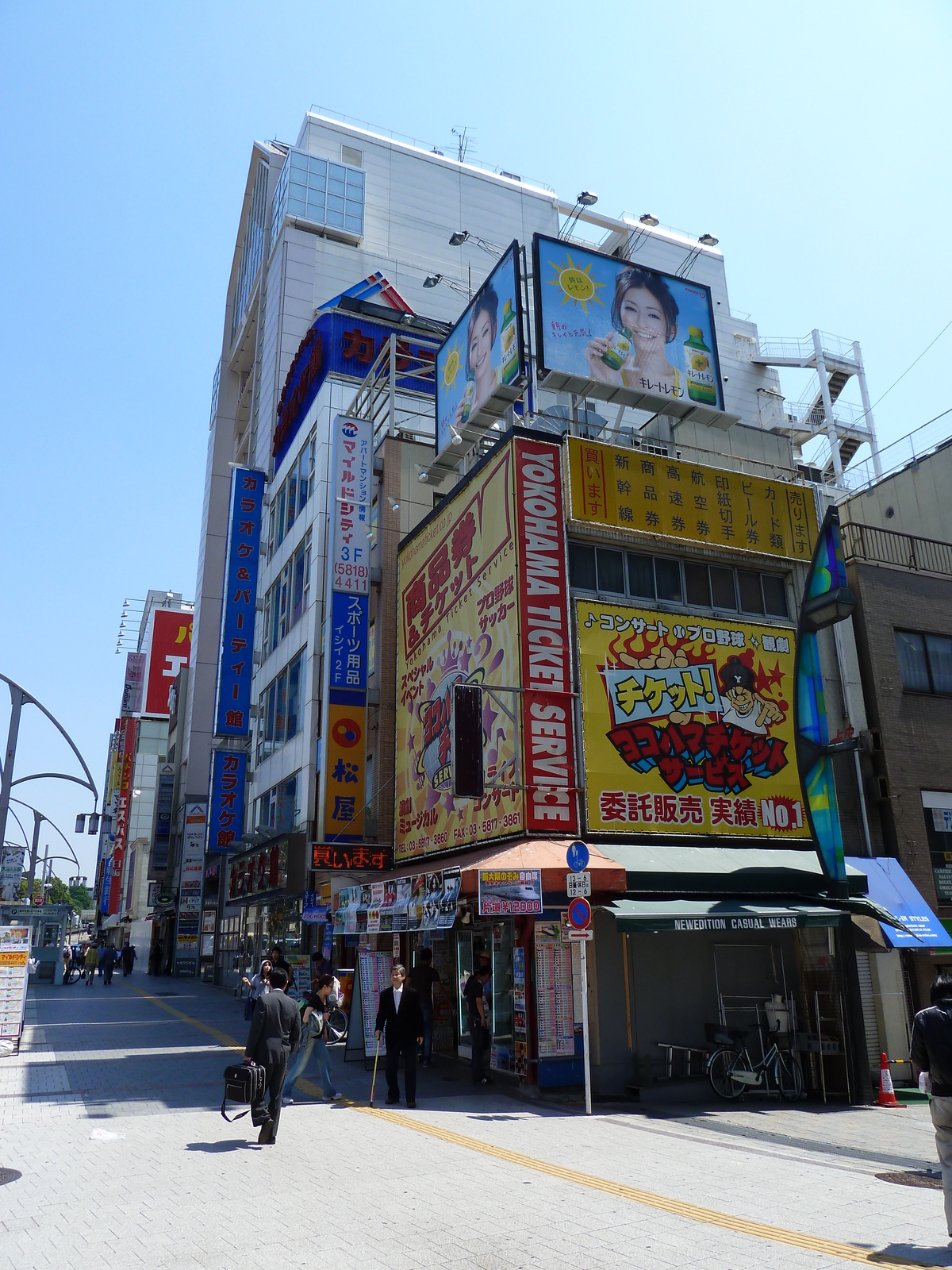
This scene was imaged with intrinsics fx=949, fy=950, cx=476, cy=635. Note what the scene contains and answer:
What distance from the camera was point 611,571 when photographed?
57.1 feet

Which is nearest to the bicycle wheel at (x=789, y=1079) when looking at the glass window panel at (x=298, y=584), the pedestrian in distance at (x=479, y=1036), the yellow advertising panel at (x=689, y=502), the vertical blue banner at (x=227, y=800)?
the pedestrian in distance at (x=479, y=1036)

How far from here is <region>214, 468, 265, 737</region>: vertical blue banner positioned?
3588 cm

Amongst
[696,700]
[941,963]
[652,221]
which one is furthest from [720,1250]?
[652,221]

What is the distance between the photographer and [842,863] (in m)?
15.2

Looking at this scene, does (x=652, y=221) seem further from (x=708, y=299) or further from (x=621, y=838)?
(x=621, y=838)

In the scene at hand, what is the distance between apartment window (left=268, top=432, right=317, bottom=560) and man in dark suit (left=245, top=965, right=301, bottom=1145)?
73.7ft

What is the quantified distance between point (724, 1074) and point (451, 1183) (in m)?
6.93

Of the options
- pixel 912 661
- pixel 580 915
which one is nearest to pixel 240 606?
pixel 912 661

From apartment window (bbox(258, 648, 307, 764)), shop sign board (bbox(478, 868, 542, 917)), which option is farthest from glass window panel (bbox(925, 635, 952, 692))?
apartment window (bbox(258, 648, 307, 764))

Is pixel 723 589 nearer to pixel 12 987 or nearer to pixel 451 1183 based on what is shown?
pixel 451 1183

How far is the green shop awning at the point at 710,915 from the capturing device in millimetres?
13242

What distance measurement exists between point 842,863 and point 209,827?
26225mm

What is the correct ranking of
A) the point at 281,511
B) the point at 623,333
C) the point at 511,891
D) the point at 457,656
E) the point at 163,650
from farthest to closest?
the point at 163,650 → the point at 281,511 → the point at 623,333 → the point at 457,656 → the point at 511,891

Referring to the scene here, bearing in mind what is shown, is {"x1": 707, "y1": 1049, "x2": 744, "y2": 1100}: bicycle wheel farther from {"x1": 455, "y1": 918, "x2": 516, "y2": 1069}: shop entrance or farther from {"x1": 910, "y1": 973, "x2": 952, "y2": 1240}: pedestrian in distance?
{"x1": 910, "y1": 973, "x2": 952, "y2": 1240}: pedestrian in distance
